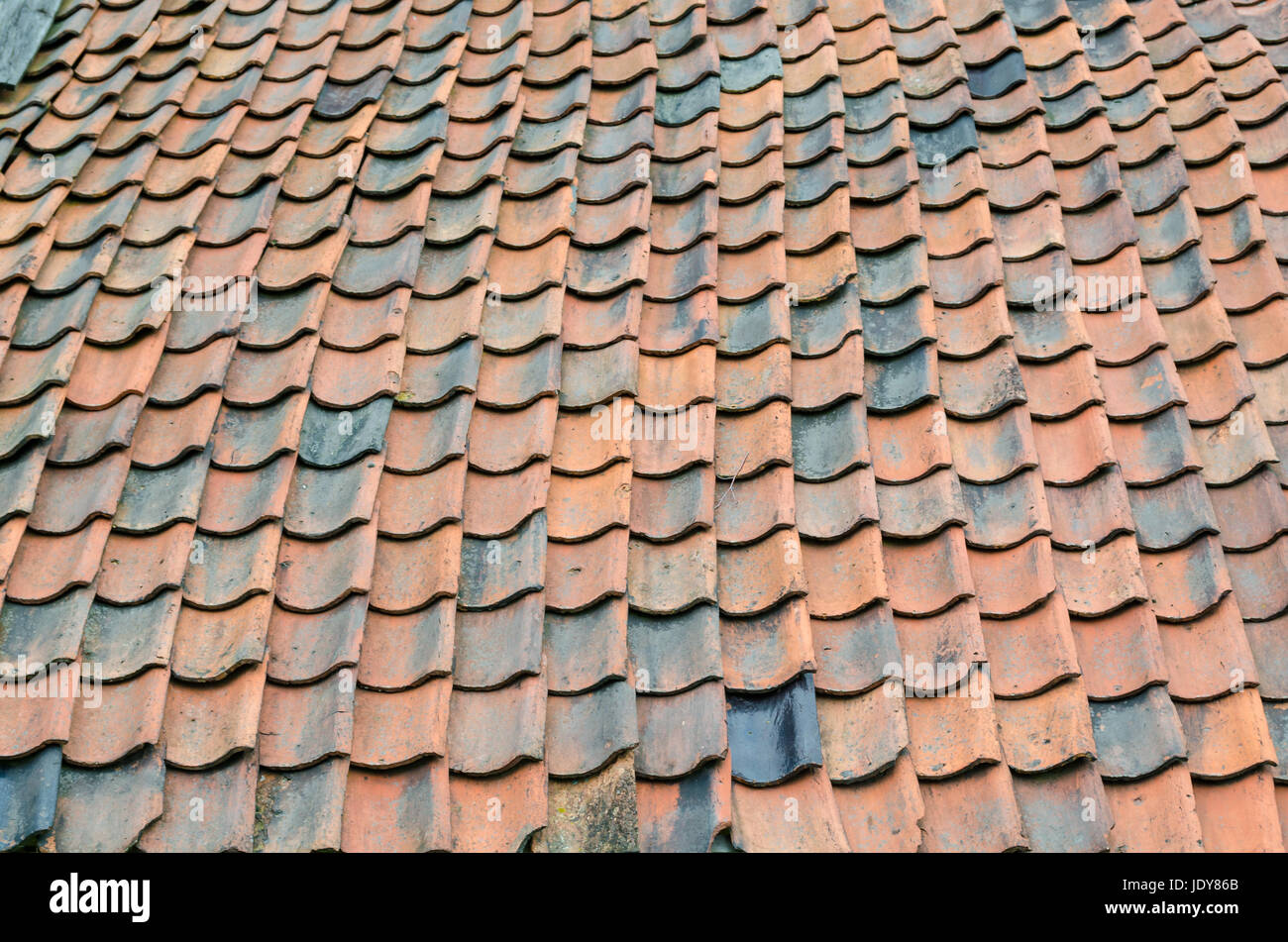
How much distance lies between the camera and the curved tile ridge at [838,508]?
2.86 m

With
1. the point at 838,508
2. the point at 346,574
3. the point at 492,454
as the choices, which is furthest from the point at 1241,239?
the point at 346,574

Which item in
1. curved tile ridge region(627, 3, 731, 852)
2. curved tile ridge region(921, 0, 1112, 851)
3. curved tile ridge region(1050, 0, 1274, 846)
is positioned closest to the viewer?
curved tile ridge region(627, 3, 731, 852)

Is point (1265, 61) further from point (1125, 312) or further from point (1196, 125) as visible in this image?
point (1125, 312)

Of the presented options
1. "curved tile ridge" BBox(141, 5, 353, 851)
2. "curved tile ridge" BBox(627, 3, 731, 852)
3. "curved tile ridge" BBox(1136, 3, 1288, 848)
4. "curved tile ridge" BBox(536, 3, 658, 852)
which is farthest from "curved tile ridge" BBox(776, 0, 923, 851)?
"curved tile ridge" BBox(141, 5, 353, 851)

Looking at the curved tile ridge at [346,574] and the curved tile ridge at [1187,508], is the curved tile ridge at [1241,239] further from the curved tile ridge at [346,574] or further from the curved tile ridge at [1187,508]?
the curved tile ridge at [346,574]

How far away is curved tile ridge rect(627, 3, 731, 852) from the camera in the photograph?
9.13 feet

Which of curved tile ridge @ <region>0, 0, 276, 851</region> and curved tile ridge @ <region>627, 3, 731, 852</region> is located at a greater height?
curved tile ridge @ <region>0, 0, 276, 851</region>

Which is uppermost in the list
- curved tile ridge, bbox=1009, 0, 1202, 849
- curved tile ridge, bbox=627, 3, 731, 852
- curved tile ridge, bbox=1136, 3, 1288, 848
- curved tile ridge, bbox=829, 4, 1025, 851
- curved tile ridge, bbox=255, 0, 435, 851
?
curved tile ridge, bbox=255, 0, 435, 851

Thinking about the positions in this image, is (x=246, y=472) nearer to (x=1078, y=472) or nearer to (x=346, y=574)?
(x=346, y=574)

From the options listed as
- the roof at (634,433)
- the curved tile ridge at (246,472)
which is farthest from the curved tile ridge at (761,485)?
the curved tile ridge at (246,472)

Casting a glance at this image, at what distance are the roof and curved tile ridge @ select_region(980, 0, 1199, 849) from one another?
1 cm

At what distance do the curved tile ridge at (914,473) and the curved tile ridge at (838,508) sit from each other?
0.02 m

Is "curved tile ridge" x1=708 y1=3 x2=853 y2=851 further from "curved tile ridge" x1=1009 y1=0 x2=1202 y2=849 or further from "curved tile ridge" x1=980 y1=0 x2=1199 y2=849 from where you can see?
"curved tile ridge" x1=1009 y1=0 x2=1202 y2=849

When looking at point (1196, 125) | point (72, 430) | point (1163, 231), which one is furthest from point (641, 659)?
point (1196, 125)
